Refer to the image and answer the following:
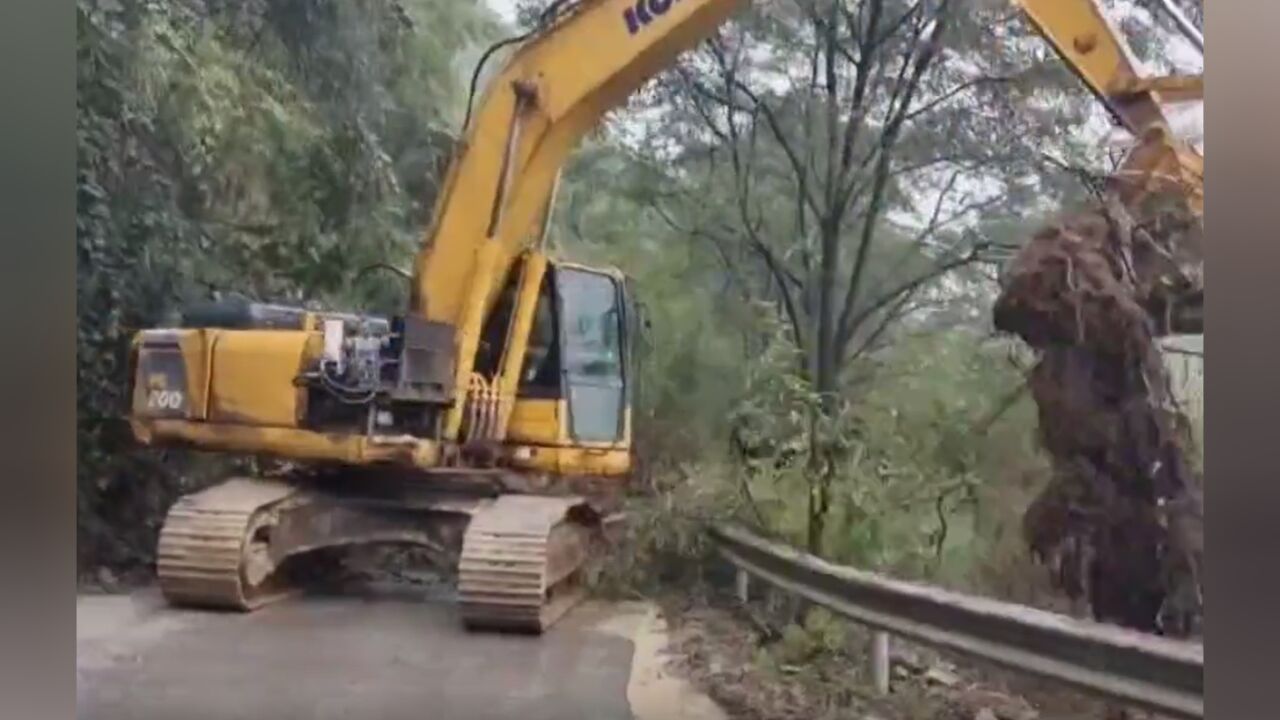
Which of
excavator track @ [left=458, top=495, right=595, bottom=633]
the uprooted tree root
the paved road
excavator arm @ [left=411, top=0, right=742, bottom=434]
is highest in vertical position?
excavator arm @ [left=411, top=0, right=742, bottom=434]

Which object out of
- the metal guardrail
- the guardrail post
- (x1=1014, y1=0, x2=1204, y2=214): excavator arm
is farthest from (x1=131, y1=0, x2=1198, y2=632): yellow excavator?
(x1=1014, y1=0, x2=1204, y2=214): excavator arm

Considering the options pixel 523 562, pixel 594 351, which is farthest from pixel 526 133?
pixel 523 562

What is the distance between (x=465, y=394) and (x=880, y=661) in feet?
2.23

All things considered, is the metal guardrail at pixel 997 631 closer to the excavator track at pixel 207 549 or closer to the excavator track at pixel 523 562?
the excavator track at pixel 523 562

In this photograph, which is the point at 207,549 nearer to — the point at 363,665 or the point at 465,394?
the point at 363,665

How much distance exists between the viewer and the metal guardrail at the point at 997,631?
188 cm

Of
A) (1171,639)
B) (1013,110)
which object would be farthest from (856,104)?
(1171,639)

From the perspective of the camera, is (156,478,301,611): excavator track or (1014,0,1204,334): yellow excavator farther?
(156,478,301,611): excavator track

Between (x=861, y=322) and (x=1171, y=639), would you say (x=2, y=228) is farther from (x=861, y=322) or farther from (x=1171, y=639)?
(x=1171, y=639)

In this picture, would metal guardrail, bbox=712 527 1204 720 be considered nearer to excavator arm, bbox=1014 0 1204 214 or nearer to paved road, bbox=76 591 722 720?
paved road, bbox=76 591 722 720

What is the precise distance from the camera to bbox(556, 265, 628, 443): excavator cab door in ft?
6.53

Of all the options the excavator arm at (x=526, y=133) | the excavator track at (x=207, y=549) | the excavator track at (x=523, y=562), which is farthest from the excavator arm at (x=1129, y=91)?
the excavator track at (x=207, y=549)

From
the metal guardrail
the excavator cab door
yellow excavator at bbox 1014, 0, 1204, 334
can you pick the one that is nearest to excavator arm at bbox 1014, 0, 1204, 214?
yellow excavator at bbox 1014, 0, 1204, 334

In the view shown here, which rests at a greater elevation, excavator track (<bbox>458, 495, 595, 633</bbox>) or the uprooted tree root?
the uprooted tree root
